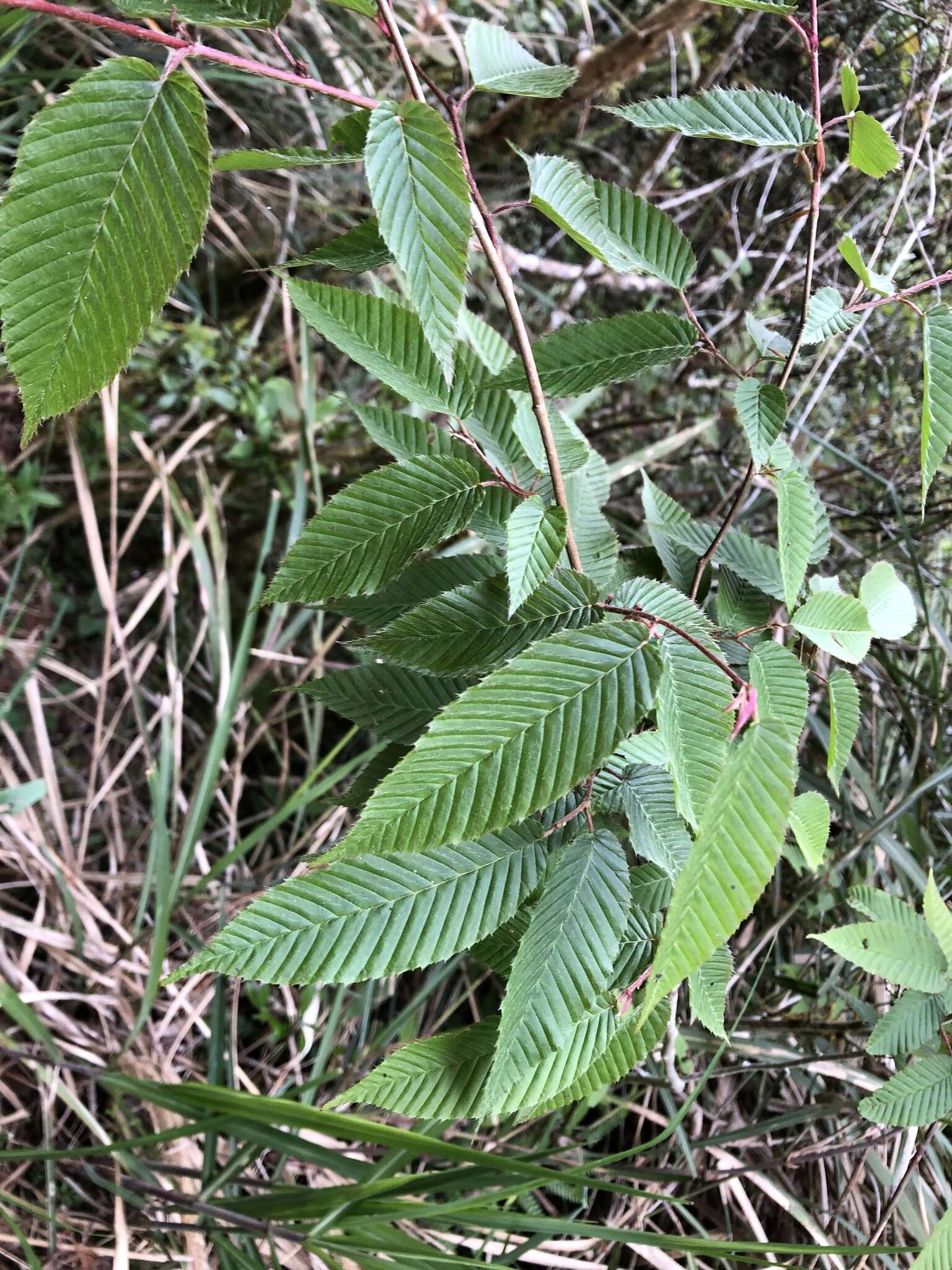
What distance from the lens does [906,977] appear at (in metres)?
0.75

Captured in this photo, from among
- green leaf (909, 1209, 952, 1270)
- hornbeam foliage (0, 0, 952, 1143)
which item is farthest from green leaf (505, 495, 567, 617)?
green leaf (909, 1209, 952, 1270)

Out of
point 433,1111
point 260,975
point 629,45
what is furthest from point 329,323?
point 629,45

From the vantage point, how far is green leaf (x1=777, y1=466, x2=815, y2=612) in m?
0.54

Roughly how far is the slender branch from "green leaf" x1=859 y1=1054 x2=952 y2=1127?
0.81 meters

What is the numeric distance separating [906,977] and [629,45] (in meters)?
1.56

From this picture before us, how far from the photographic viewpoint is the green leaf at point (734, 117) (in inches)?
18.9

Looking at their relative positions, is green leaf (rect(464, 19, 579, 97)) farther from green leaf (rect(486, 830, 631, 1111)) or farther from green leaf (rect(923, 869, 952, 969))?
green leaf (rect(923, 869, 952, 969))

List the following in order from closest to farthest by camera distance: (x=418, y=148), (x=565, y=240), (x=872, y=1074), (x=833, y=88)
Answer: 1. (x=418, y=148)
2. (x=872, y=1074)
3. (x=833, y=88)
4. (x=565, y=240)

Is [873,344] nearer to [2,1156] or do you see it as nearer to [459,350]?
[459,350]

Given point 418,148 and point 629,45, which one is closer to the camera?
point 418,148

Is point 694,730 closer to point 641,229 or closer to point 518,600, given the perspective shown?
point 518,600

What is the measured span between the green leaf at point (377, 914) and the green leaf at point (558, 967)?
3 cm

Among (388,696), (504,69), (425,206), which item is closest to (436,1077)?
(388,696)

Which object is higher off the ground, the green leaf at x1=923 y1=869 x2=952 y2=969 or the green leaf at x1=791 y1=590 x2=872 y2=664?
the green leaf at x1=791 y1=590 x2=872 y2=664
